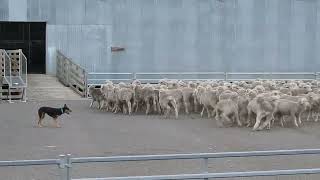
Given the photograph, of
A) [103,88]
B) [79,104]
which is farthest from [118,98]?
[79,104]

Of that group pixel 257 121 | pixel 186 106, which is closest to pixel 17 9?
pixel 186 106

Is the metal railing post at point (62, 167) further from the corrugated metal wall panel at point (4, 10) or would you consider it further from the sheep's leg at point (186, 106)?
the corrugated metal wall panel at point (4, 10)

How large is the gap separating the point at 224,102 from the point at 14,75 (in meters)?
13.7

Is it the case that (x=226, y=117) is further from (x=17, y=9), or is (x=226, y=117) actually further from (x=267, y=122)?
(x=17, y=9)

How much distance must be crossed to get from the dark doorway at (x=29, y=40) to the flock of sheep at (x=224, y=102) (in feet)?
41.4

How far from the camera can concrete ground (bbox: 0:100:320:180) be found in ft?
33.0

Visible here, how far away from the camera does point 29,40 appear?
36969 mm

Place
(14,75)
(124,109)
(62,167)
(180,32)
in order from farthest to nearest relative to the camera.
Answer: (180,32), (14,75), (124,109), (62,167)

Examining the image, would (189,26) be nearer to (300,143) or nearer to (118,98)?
(118,98)

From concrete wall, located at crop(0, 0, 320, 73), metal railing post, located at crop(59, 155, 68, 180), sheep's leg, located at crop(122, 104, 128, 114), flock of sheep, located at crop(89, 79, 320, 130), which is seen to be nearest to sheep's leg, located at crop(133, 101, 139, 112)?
flock of sheep, located at crop(89, 79, 320, 130)

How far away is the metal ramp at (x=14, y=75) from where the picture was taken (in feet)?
88.2

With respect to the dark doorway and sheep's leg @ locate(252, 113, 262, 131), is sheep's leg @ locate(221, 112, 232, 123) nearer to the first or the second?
sheep's leg @ locate(252, 113, 262, 131)

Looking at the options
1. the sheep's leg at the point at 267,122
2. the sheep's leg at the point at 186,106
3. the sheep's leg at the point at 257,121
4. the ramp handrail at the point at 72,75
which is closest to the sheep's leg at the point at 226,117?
the sheep's leg at the point at 257,121

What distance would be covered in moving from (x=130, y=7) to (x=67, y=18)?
3476 mm
